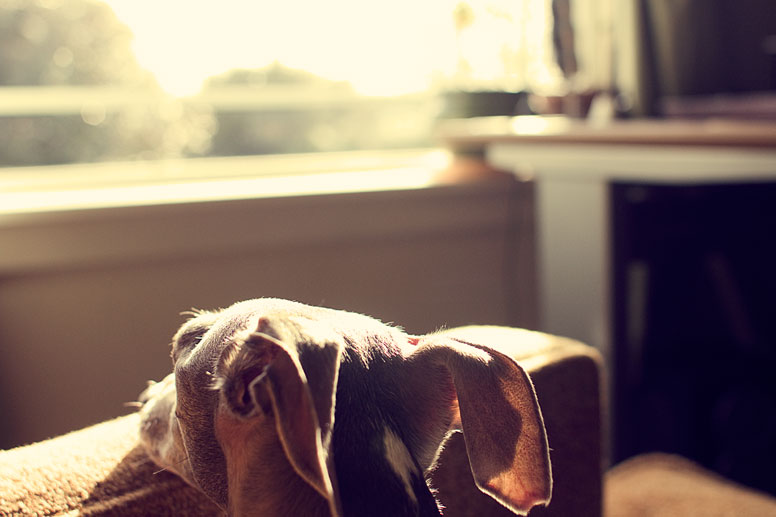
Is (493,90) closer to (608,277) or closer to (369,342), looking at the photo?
(608,277)

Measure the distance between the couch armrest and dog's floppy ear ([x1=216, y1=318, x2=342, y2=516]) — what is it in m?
0.15

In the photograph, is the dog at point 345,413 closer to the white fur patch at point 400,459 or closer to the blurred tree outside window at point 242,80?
the white fur patch at point 400,459

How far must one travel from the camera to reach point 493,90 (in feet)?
7.47

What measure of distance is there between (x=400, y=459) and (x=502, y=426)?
0.24ft

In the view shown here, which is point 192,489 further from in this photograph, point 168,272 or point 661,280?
point 661,280

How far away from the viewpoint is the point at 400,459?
1.52 feet

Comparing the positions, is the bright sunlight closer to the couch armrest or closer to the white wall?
the white wall

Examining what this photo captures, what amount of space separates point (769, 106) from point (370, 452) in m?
1.19

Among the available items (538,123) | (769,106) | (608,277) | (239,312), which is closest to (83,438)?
(239,312)

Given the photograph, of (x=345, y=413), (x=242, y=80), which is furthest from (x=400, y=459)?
(x=242, y=80)

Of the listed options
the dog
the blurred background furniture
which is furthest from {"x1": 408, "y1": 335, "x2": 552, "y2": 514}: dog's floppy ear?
the blurred background furniture

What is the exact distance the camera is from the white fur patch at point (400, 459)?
0.45 meters

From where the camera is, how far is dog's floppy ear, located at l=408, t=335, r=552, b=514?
1.56 feet

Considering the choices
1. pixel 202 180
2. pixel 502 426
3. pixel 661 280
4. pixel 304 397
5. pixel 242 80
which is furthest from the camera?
pixel 242 80
